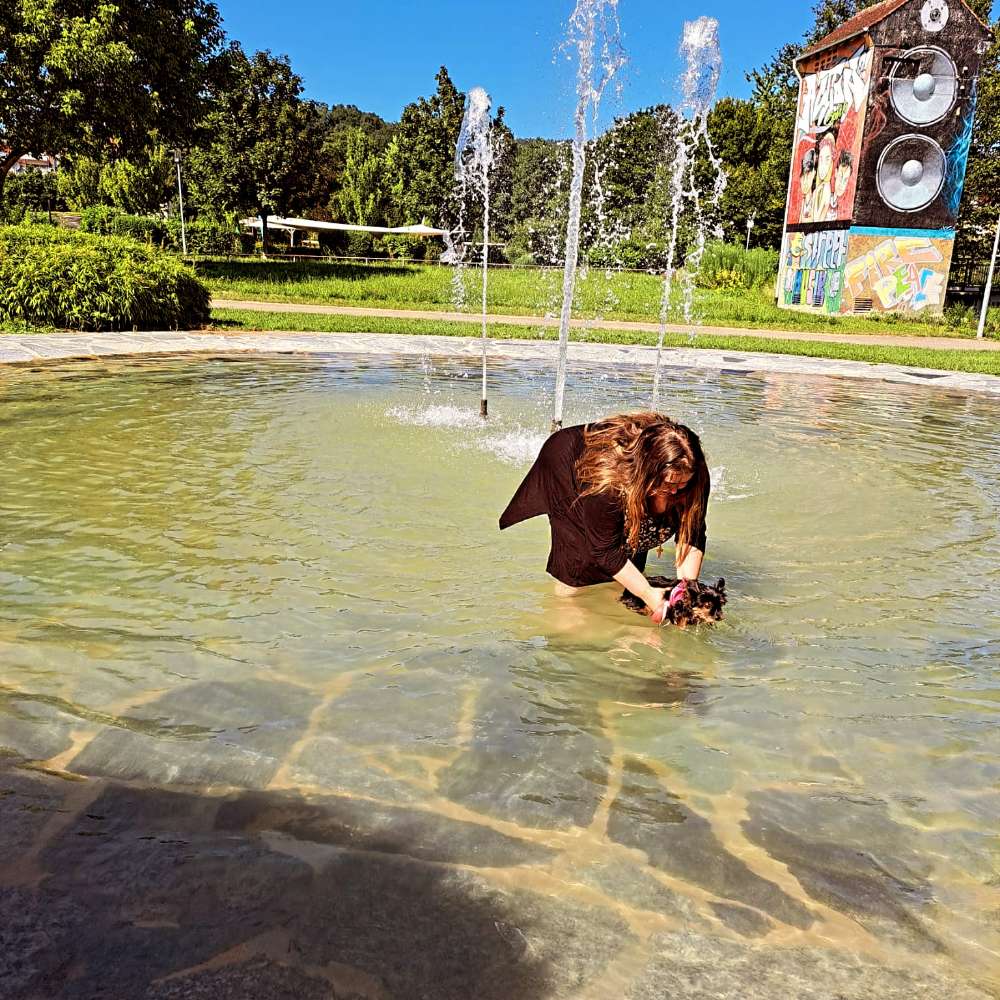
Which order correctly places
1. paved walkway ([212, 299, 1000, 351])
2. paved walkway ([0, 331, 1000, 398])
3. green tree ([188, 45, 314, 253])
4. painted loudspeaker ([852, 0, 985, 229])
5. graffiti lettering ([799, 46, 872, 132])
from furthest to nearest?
green tree ([188, 45, 314, 253])
graffiti lettering ([799, 46, 872, 132])
painted loudspeaker ([852, 0, 985, 229])
paved walkway ([212, 299, 1000, 351])
paved walkway ([0, 331, 1000, 398])

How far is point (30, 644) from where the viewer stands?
3875 mm

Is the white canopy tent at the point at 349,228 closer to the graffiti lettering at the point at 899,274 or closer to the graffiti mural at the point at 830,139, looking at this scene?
the graffiti mural at the point at 830,139

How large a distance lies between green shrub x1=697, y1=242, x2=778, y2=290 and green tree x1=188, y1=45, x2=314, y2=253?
25380 mm

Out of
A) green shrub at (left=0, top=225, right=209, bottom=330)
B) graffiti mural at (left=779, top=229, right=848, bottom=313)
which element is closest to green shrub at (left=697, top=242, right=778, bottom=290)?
graffiti mural at (left=779, top=229, right=848, bottom=313)

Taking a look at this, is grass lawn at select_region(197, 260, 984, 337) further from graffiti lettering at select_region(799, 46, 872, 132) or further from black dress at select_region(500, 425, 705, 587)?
black dress at select_region(500, 425, 705, 587)

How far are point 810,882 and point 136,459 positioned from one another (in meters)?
6.33

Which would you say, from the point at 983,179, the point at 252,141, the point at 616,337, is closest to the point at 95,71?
the point at 616,337

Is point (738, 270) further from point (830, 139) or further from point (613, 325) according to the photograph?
point (613, 325)

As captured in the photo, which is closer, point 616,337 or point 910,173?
point 616,337

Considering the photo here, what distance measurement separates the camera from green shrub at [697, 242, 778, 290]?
33125 millimetres

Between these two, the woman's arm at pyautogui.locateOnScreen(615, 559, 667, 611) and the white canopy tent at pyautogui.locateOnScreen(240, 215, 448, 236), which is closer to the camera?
the woman's arm at pyautogui.locateOnScreen(615, 559, 667, 611)

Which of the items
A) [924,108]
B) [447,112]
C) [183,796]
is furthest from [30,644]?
[447,112]

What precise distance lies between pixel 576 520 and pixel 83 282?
1372cm

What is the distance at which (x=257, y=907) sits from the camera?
233 cm
